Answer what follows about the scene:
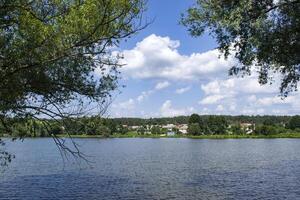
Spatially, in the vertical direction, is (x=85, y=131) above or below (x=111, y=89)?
below

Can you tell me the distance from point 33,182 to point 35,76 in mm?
35743

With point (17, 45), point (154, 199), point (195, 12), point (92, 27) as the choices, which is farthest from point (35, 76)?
point (154, 199)

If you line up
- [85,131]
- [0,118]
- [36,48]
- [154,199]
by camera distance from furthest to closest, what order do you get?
1. [154,199]
2. [85,131]
3. [0,118]
4. [36,48]

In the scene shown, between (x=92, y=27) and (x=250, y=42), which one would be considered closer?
(x=92, y=27)

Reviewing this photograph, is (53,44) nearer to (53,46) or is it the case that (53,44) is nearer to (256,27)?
(53,46)

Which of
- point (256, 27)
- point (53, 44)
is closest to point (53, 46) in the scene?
point (53, 44)

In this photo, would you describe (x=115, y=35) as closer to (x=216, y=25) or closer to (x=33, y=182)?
(x=216, y=25)

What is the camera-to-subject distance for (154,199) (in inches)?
1415

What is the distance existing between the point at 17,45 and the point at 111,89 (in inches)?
160

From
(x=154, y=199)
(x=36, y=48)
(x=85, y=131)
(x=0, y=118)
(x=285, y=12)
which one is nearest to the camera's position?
(x=36, y=48)

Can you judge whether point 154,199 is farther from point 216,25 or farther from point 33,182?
point 216,25

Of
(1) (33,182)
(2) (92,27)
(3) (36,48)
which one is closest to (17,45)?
(3) (36,48)

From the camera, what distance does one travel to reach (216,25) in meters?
17.6

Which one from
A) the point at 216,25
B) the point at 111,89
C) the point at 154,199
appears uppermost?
the point at 216,25
